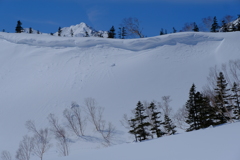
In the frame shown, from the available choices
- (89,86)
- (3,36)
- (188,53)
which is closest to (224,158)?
(89,86)

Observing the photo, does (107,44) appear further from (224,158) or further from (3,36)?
(224,158)

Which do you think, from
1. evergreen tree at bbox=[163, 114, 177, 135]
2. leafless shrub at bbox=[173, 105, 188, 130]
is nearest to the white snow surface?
leafless shrub at bbox=[173, 105, 188, 130]

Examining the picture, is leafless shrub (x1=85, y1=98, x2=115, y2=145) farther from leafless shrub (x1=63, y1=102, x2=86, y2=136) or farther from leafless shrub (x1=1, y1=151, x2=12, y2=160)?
leafless shrub (x1=1, y1=151, x2=12, y2=160)

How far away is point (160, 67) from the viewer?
30.4 meters

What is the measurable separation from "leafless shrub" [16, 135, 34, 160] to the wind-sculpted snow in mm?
24519

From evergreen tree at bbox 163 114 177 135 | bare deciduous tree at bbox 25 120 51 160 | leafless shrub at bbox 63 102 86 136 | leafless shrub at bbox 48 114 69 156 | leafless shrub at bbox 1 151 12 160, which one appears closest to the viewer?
evergreen tree at bbox 163 114 177 135

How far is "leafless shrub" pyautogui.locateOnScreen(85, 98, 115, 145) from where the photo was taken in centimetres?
2071

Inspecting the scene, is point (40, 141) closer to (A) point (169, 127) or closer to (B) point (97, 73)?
(A) point (169, 127)

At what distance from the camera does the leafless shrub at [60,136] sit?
61.6ft

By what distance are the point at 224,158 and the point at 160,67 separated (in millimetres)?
24925

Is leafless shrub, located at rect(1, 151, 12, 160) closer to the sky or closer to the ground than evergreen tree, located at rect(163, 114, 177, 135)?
closer to the ground

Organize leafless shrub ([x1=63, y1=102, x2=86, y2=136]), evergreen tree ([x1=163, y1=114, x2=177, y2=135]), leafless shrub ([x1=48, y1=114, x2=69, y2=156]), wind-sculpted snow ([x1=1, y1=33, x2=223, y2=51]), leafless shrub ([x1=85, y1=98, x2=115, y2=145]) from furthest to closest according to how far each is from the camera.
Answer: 1. wind-sculpted snow ([x1=1, y1=33, x2=223, y2=51])
2. leafless shrub ([x1=63, y1=102, x2=86, y2=136])
3. leafless shrub ([x1=85, y1=98, x2=115, y2=145])
4. leafless shrub ([x1=48, y1=114, x2=69, y2=156])
5. evergreen tree ([x1=163, y1=114, x2=177, y2=135])

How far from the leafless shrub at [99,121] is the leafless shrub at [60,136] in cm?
390

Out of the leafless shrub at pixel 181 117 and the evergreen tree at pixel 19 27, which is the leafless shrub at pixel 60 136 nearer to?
A: the leafless shrub at pixel 181 117
